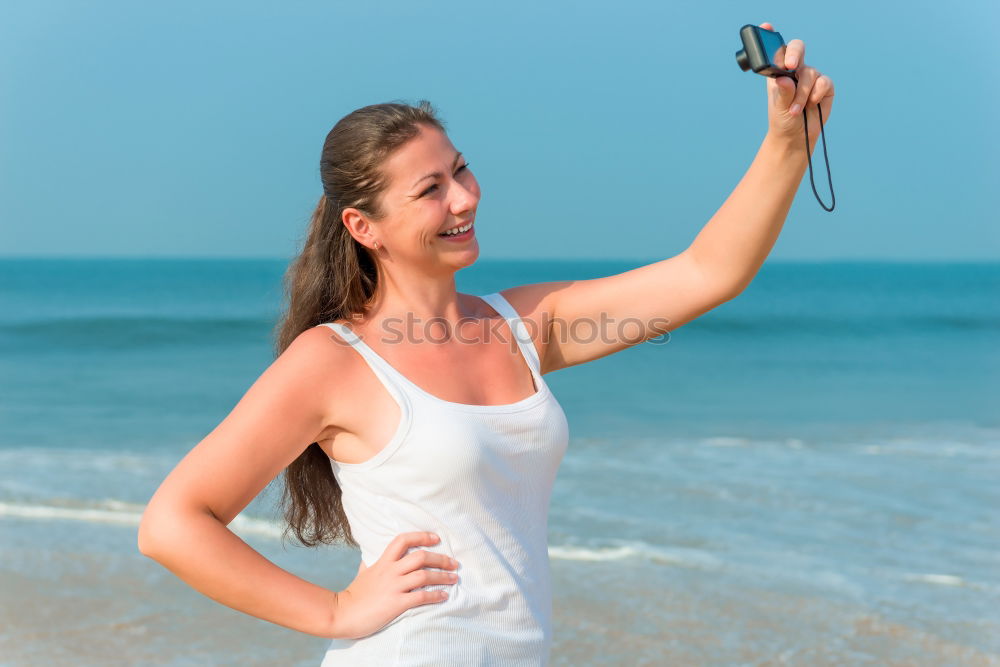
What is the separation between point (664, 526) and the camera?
19.2ft

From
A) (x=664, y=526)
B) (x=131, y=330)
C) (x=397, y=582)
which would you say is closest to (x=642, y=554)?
(x=664, y=526)

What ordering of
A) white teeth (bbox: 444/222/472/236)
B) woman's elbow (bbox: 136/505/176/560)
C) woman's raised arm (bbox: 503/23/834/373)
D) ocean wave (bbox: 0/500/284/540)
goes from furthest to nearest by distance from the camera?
1. ocean wave (bbox: 0/500/284/540)
2. white teeth (bbox: 444/222/472/236)
3. woman's raised arm (bbox: 503/23/834/373)
4. woman's elbow (bbox: 136/505/176/560)

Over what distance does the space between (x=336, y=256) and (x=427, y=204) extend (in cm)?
29

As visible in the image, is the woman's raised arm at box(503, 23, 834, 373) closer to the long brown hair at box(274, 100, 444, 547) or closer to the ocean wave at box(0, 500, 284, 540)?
the long brown hair at box(274, 100, 444, 547)

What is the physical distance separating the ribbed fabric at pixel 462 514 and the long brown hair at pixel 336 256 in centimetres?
22

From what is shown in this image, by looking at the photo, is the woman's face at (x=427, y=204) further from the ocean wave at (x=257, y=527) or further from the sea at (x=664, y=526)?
the ocean wave at (x=257, y=527)

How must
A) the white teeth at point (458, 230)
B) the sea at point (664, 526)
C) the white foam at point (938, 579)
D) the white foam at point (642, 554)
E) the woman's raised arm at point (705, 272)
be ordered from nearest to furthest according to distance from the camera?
the woman's raised arm at point (705, 272)
the white teeth at point (458, 230)
the sea at point (664, 526)
the white foam at point (938, 579)
the white foam at point (642, 554)

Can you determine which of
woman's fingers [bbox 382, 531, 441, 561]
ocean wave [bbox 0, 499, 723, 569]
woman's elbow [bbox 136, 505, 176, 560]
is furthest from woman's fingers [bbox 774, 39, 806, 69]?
ocean wave [bbox 0, 499, 723, 569]

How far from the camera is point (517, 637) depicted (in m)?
1.95

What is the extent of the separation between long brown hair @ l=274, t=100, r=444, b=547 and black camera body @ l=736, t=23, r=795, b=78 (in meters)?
0.65

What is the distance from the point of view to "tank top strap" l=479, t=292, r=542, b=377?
7.20ft

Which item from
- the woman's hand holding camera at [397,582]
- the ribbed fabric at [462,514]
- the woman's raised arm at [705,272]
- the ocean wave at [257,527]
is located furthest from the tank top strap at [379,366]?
the ocean wave at [257,527]

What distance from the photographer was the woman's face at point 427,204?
6.81ft

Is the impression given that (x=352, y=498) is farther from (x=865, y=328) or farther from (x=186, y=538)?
(x=865, y=328)
